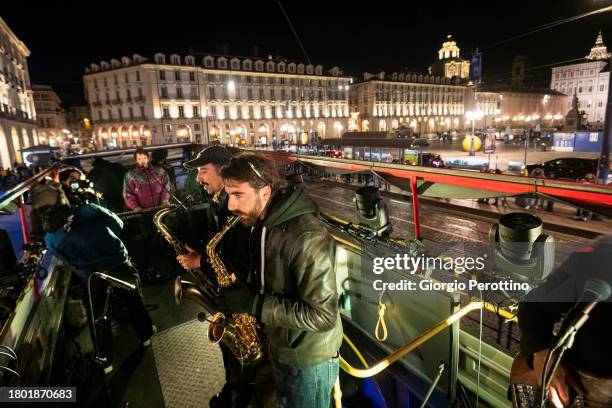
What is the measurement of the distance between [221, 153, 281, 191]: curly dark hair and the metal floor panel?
8.64 ft

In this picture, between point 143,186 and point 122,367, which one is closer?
point 122,367

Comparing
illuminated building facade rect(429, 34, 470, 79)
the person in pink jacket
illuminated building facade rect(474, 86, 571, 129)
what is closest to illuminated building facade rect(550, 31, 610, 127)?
illuminated building facade rect(474, 86, 571, 129)

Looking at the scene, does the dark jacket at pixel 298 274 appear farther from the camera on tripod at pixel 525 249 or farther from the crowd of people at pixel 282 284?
the camera on tripod at pixel 525 249

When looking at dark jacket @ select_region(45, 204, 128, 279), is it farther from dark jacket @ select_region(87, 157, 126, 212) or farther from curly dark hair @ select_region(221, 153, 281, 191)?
dark jacket @ select_region(87, 157, 126, 212)

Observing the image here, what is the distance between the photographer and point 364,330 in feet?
12.2

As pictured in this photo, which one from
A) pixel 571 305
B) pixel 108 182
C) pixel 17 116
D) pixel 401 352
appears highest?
pixel 17 116

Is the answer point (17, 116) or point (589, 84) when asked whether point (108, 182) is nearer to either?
point (17, 116)

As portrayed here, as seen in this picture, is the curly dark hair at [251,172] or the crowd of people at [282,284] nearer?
the crowd of people at [282,284]

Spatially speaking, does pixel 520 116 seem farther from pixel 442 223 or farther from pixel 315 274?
pixel 315 274

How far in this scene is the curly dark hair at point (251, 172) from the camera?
2.04m

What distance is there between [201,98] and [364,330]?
76.0 m

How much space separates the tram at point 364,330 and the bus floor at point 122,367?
0.04ft

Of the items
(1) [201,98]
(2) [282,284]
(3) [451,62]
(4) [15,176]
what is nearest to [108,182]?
(2) [282,284]

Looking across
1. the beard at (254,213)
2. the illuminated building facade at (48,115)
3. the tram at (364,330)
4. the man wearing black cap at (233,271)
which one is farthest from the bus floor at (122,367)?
the illuminated building facade at (48,115)
